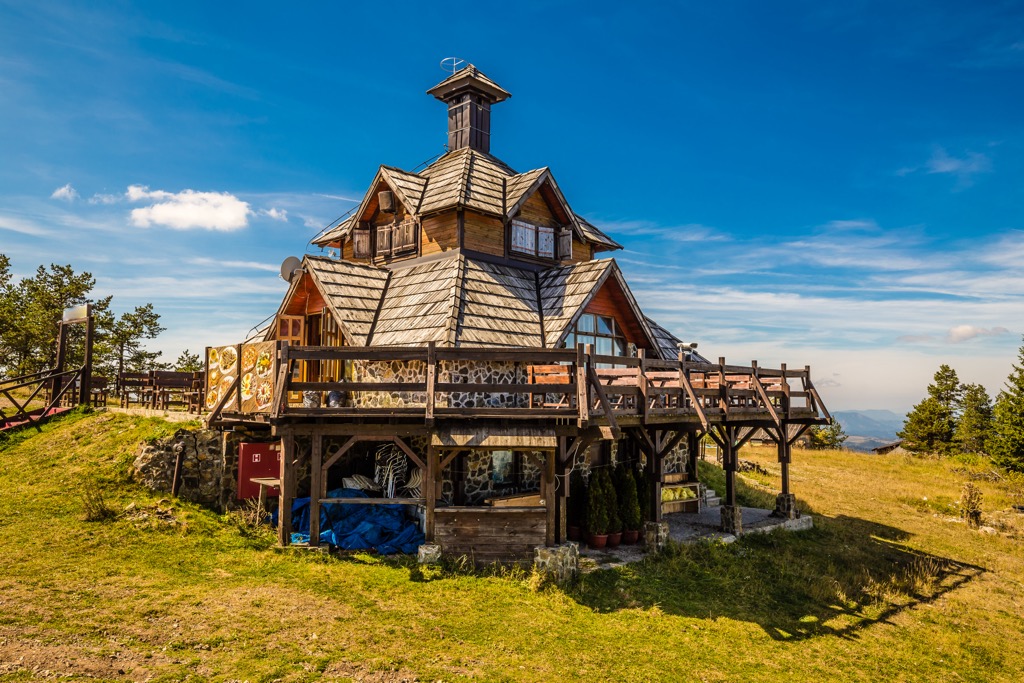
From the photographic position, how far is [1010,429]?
110 feet

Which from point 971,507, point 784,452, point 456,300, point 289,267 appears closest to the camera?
point 456,300

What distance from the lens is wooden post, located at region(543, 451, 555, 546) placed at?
14.2 meters

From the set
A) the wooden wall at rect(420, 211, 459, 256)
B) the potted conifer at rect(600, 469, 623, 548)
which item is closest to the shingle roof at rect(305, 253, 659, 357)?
the wooden wall at rect(420, 211, 459, 256)

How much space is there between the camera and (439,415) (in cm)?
1378

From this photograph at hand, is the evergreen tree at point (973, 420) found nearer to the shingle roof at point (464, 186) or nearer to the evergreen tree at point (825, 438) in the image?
the evergreen tree at point (825, 438)

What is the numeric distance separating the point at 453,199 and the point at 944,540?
20.3 m

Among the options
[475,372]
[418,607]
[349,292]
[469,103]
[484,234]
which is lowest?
[418,607]

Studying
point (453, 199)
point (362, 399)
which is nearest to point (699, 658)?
point (362, 399)

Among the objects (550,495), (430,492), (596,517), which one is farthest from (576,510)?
(430,492)

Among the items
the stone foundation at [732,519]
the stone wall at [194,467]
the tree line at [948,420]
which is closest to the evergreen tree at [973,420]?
the tree line at [948,420]

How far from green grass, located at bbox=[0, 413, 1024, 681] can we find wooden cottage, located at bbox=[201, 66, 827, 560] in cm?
165

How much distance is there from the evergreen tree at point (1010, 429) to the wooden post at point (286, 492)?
36.2 metres

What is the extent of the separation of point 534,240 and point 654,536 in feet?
37.3

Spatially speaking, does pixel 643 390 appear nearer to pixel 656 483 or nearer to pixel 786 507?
pixel 656 483
